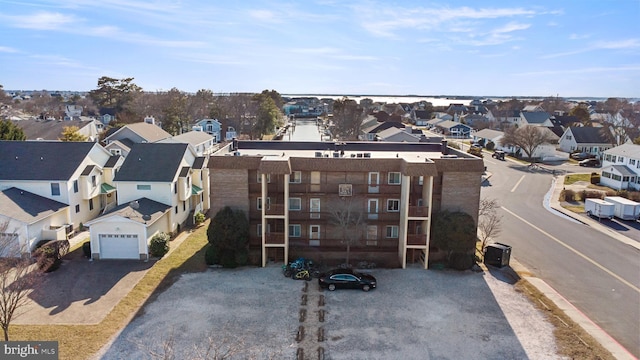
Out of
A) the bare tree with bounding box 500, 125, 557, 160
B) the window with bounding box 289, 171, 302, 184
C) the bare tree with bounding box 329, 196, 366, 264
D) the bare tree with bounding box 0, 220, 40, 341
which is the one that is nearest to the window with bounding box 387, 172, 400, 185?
the bare tree with bounding box 329, 196, 366, 264

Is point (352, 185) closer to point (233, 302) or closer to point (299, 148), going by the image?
point (299, 148)

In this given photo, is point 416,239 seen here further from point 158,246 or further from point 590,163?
point 590,163

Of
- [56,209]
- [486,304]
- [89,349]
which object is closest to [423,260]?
[486,304]

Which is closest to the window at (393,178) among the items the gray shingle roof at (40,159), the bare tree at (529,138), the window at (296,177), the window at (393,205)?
the window at (393,205)

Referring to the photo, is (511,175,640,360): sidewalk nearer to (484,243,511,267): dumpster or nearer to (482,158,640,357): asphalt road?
(482,158,640,357): asphalt road

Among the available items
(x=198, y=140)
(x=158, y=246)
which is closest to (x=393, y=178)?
(x=158, y=246)
